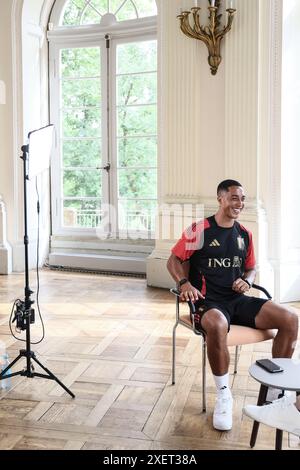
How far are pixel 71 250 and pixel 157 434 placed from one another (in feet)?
15.5

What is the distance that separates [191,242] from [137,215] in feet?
12.2

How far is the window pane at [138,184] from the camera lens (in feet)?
22.4

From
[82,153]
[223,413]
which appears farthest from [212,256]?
[82,153]

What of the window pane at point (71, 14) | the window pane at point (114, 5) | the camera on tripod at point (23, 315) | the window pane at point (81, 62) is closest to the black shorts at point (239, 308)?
the camera on tripod at point (23, 315)

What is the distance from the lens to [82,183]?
23.8ft

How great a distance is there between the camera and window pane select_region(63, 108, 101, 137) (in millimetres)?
7109

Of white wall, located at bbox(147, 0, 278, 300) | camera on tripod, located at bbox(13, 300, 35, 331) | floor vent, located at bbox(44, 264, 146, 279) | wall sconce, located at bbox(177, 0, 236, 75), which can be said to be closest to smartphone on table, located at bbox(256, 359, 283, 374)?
camera on tripod, located at bbox(13, 300, 35, 331)

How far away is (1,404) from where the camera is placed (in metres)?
3.14

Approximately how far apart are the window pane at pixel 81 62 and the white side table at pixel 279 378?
517 centimetres

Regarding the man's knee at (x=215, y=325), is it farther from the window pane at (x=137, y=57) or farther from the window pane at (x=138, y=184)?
the window pane at (x=137, y=57)

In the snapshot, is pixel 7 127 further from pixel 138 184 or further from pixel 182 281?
pixel 182 281
